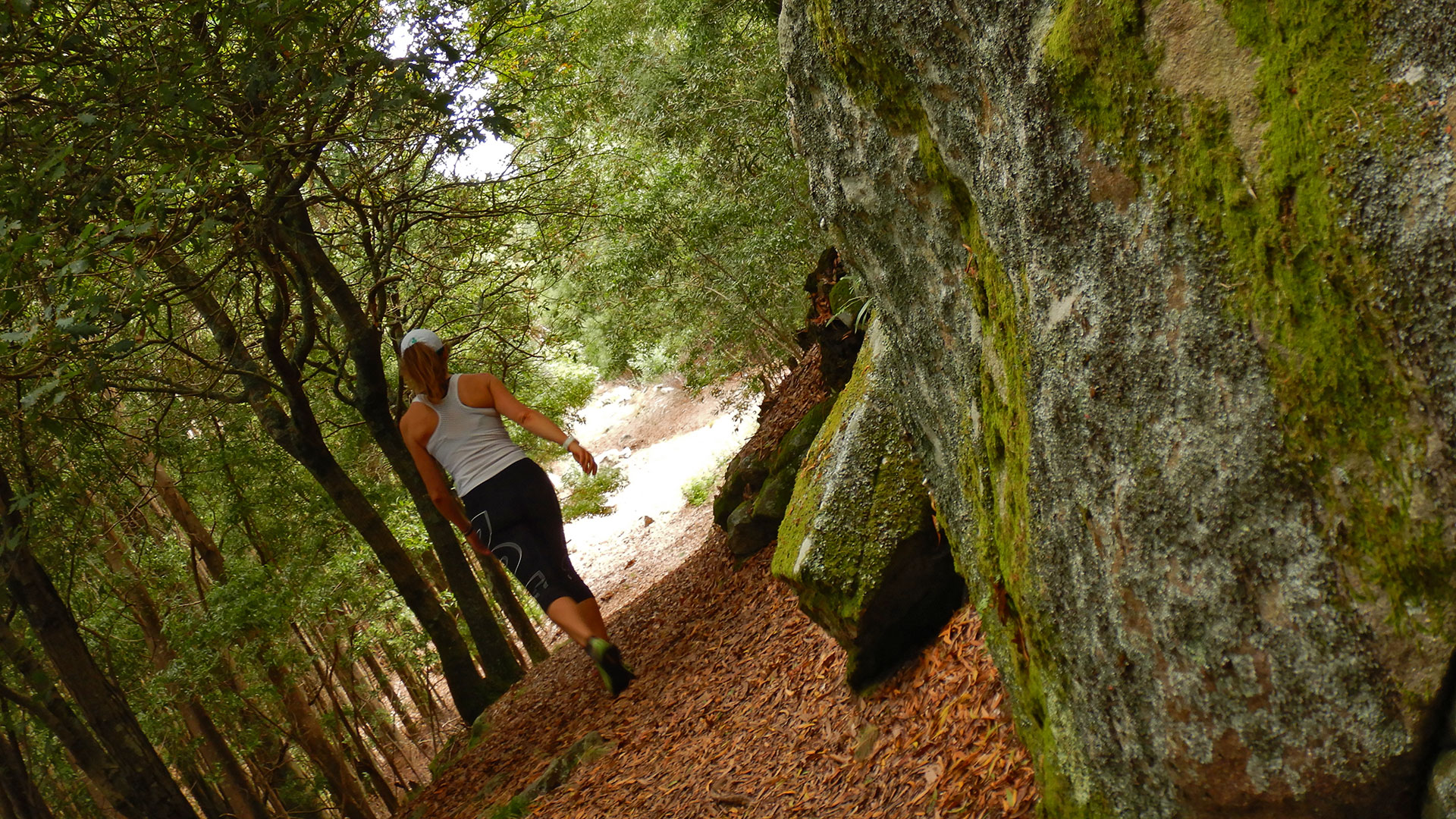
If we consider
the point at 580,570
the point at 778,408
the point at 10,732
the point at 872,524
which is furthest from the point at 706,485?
the point at 872,524

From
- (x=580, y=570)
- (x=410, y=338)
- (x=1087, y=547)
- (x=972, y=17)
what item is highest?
(x=410, y=338)

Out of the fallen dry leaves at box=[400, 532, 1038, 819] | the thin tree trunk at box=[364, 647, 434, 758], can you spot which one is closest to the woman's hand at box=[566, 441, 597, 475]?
the fallen dry leaves at box=[400, 532, 1038, 819]

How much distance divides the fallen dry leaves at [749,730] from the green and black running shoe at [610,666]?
9 cm

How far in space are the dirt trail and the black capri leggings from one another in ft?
3.19

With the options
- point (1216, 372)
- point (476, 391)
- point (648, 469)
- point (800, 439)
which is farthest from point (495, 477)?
point (648, 469)

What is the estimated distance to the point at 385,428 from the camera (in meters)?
8.70

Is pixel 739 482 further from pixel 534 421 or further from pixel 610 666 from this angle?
pixel 534 421

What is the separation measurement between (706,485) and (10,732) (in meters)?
18.9

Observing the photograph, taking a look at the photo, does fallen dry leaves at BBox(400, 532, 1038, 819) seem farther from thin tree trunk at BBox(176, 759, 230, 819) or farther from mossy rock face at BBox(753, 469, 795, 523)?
thin tree trunk at BBox(176, 759, 230, 819)

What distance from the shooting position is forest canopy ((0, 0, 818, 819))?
15.5ft

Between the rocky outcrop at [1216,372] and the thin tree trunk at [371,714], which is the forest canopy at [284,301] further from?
the rocky outcrop at [1216,372]

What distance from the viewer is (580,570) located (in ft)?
83.0

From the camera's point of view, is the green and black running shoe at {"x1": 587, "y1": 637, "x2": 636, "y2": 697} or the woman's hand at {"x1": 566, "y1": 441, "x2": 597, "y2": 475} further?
the green and black running shoe at {"x1": 587, "y1": 637, "x2": 636, "y2": 697}

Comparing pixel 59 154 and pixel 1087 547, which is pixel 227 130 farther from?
pixel 1087 547
